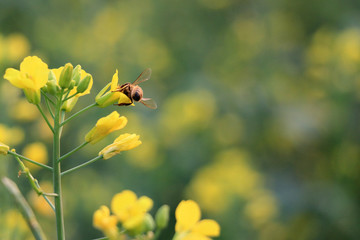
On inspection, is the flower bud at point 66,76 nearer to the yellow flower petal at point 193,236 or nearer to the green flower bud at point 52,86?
the green flower bud at point 52,86

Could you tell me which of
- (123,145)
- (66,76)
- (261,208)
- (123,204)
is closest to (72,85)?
(66,76)

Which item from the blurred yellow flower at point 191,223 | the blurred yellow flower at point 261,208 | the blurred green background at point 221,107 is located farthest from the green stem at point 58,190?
the blurred yellow flower at point 261,208

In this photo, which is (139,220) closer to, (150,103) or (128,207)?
(128,207)

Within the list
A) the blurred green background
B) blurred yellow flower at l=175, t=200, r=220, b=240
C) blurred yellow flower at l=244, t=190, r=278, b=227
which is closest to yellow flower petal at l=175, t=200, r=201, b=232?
blurred yellow flower at l=175, t=200, r=220, b=240

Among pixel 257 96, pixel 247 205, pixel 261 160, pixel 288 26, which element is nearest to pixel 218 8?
pixel 288 26

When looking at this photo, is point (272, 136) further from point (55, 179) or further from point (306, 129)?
point (55, 179)

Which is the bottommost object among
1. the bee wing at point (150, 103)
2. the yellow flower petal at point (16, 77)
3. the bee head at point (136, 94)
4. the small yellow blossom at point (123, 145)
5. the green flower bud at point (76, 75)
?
the small yellow blossom at point (123, 145)
